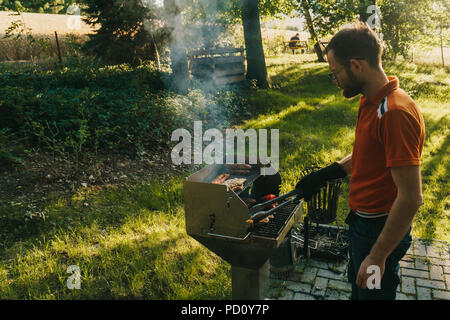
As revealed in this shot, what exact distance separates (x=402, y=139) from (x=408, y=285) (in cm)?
237

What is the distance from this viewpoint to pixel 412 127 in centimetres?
172

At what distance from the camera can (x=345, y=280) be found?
3535mm

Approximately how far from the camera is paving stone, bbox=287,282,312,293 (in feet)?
11.2

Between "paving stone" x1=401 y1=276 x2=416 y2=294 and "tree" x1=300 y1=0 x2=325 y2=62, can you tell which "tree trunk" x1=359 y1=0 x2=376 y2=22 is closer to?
"tree" x1=300 y1=0 x2=325 y2=62

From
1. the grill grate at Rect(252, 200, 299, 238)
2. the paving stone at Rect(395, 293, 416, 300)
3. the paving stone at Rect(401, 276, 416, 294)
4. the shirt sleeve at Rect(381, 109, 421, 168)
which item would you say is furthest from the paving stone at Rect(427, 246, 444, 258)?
the shirt sleeve at Rect(381, 109, 421, 168)

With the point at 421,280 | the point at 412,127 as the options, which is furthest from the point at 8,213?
the point at 421,280

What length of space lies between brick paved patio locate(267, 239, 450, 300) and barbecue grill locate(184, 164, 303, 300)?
0.81 meters

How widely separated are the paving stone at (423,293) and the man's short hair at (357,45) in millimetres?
2443

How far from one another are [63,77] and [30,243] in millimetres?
6347

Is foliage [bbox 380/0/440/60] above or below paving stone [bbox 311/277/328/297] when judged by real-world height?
above

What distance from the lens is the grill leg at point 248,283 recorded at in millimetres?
2572

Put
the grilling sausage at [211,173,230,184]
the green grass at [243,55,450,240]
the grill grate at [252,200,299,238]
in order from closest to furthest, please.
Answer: the grill grate at [252,200,299,238] < the grilling sausage at [211,173,230,184] < the green grass at [243,55,450,240]

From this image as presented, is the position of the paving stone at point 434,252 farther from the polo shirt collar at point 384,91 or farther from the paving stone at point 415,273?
the polo shirt collar at point 384,91
